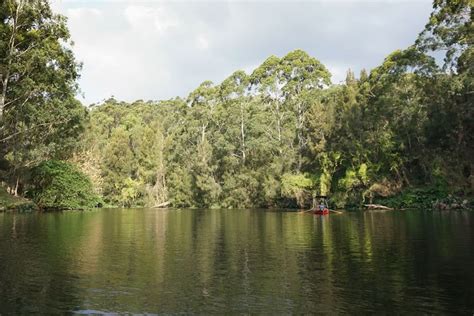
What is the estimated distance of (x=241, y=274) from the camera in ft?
52.7

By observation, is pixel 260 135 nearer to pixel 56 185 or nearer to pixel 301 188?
pixel 301 188

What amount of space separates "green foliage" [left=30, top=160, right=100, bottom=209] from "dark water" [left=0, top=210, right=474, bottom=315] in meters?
31.2

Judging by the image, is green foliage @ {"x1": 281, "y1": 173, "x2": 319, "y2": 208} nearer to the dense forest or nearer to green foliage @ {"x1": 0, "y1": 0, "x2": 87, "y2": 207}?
the dense forest

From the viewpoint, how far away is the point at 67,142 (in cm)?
5550

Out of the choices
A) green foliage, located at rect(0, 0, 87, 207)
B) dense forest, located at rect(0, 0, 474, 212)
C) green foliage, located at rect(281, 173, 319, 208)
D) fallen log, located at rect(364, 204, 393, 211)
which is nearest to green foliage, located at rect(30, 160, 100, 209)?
dense forest, located at rect(0, 0, 474, 212)

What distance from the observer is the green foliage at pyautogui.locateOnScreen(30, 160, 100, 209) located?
5641 centimetres

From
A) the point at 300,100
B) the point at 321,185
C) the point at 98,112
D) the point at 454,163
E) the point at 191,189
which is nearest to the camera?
the point at 454,163

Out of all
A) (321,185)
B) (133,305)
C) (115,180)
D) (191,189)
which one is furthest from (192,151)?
(133,305)

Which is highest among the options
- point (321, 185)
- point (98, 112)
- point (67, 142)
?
point (98, 112)

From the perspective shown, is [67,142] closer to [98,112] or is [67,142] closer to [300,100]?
[300,100]

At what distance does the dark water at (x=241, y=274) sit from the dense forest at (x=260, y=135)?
17.4 metres

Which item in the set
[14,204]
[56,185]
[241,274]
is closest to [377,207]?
[56,185]

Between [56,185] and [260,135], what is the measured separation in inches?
1304

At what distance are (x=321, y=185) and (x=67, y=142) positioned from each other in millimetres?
31993
